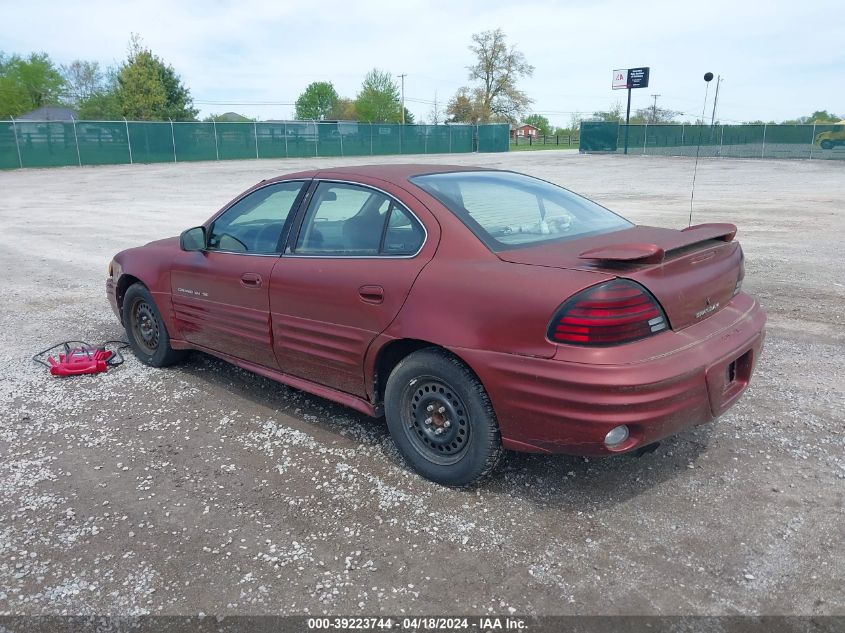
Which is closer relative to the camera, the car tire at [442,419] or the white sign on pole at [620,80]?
the car tire at [442,419]

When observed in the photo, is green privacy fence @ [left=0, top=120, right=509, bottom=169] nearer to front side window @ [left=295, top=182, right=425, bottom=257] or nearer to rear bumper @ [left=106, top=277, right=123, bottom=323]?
rear bumper @ [left=106, top=277, right=123, bottom=323]

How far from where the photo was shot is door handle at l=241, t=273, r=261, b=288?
408cm

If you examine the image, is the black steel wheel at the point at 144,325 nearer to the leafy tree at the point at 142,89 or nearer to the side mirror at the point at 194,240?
the side mirror at the point at 194,240

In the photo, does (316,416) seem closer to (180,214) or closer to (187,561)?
(187,561)

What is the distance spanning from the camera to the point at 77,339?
20.0ft

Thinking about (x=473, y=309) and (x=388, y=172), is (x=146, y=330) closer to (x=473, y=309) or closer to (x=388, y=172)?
(x=388, y=172)

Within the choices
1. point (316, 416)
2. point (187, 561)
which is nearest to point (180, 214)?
point (316, 416)

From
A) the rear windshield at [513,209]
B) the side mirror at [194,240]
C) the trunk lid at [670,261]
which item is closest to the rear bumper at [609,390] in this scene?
the trunk lid at [670,261]

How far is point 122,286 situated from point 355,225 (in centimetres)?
257

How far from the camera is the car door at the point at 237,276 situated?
4.11 m

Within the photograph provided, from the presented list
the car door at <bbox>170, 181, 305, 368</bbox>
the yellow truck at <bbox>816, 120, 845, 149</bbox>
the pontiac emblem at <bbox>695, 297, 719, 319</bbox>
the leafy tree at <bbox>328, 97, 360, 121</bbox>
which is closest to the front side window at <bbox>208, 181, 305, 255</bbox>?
the car door at <bbox>170, 181, 305, 368</bbox>

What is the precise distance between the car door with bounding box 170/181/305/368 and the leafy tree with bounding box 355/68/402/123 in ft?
285

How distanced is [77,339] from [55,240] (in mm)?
7147

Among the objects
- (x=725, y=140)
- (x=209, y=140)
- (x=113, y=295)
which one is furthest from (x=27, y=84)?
(x=113, y=295)
